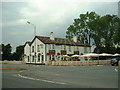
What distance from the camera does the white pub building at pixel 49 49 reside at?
200 ft

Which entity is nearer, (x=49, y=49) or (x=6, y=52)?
(x=49, y=49)

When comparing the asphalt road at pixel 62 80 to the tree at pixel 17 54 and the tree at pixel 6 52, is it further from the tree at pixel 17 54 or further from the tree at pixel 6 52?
the tree at pixel 6 52

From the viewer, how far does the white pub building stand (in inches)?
2395

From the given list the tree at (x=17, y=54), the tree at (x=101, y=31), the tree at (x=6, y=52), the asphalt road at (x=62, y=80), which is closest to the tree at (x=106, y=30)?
the tree at (x=101, y=31)

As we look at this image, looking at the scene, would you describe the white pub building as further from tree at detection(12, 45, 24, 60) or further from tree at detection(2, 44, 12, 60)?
tree at detection(2, 44, 12, 60)

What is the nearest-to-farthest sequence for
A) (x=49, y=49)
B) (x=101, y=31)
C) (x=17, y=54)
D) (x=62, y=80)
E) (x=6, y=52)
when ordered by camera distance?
1. (x=62, y=80)
2. (x=49, y=49)
3. (x=101, y=31)
4. (x=17, y=54)
5. (x=6, y=52)

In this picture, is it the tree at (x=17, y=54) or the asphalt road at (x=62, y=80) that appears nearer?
the asphalt road at (x=62, y=80)

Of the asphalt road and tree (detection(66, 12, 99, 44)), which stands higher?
tree (detection(66, 12, 99, 44))

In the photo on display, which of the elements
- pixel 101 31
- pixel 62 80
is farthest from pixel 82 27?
pixel 62 80

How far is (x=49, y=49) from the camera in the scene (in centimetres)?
6116

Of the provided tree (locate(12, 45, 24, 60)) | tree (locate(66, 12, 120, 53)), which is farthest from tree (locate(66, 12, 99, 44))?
tree (locate(12, 45, 24, 60))

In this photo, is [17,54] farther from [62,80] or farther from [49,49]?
[62,80]

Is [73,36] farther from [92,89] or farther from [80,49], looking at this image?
[92,89]

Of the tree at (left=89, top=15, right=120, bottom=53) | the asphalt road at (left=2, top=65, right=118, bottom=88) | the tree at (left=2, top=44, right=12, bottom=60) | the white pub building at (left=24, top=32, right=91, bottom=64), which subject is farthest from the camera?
the tree at (left=2, top=44, right=12, bottom=60)
